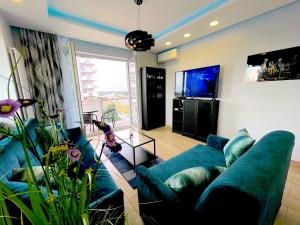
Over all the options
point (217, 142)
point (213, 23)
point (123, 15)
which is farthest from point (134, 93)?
point (217, 142)

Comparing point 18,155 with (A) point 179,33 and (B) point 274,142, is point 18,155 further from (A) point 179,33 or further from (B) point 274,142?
(A) point 179,33

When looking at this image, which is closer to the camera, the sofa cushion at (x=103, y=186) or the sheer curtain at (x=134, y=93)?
the sofa cushion at (x=103, y=186)

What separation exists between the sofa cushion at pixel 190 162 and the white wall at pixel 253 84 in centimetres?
141

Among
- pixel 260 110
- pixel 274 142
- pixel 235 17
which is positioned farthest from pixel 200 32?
pixel 274 142

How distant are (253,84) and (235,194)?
2.70 m

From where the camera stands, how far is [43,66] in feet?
9.46

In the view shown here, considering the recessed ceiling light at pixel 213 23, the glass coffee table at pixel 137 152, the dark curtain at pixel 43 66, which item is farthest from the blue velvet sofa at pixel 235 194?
the dark curtain at pixel 43 66

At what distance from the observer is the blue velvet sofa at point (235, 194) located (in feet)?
2.05

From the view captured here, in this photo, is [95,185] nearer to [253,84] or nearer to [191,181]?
[191,181]

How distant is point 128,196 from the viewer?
172cm

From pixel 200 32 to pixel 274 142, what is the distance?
8.88ft

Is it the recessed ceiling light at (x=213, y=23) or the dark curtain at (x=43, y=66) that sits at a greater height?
the recessed ceiling light at (x=213, y=23)

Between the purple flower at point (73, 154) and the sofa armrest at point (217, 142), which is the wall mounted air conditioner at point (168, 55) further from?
the purple flower at point (73, 154)

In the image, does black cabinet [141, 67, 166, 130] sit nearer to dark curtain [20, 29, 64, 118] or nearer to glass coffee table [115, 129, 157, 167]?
glass coffee table [115, 129, 157, 167]
